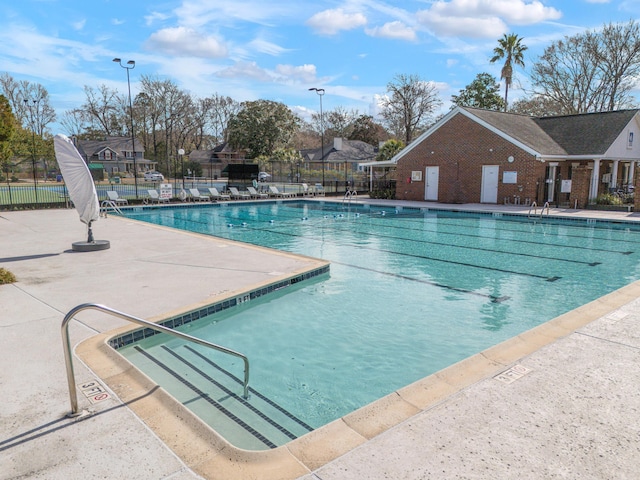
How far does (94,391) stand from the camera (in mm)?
3336

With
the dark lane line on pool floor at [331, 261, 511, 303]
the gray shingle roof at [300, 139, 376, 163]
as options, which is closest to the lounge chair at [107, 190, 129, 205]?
the dark lane line on pool floor at [331, 261, 511, 303]

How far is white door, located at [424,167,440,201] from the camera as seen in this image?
23.5 metres

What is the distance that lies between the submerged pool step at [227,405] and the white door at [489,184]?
63.3 ft

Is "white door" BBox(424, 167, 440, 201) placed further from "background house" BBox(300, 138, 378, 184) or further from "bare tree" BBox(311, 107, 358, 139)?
"bare tree" BBox(311, 107, 358, 139)

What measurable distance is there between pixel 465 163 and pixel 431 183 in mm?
2210

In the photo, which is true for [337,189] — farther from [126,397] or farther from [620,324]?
[126,397]

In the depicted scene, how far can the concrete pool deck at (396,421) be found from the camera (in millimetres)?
2539

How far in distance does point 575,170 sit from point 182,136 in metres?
57.6

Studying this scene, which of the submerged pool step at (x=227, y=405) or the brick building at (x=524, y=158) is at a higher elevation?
the brick building at (x=524, y=158)

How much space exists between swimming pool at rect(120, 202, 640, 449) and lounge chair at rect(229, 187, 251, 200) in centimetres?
1091

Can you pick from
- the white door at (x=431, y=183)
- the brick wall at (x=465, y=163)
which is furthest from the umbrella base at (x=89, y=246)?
the white door at (x=431, y=183)

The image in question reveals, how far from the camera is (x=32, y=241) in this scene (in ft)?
34.2

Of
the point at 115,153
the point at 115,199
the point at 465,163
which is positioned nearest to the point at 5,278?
the point at 115,199

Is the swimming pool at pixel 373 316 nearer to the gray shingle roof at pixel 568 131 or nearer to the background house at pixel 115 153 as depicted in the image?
the gray shingle roof at pixel 568 131
